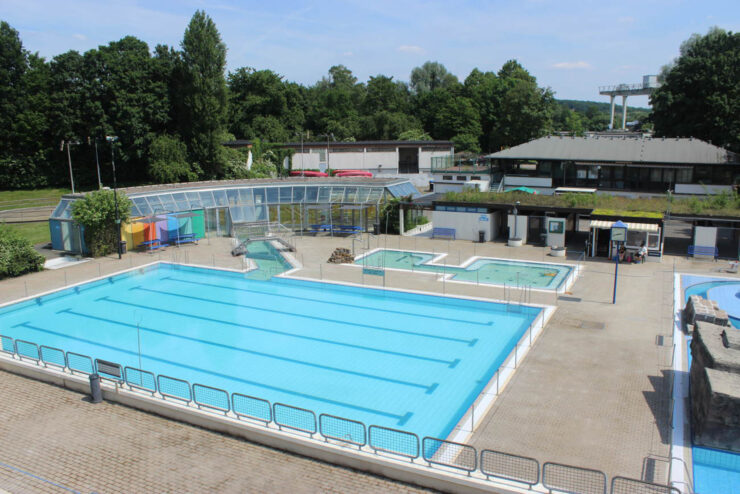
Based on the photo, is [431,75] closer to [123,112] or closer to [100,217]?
[123,112]

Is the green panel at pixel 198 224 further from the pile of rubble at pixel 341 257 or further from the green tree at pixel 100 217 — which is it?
the pile of rubble at pixel 341 257

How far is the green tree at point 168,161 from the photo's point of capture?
44844 mm

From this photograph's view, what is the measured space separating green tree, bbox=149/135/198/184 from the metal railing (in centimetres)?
3172

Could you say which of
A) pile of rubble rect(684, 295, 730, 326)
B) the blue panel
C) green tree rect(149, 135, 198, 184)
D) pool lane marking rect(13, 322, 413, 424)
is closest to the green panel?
the blue panel

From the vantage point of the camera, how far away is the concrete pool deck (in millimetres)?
9906

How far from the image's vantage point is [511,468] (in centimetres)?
935

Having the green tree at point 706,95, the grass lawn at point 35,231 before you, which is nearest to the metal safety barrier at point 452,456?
the grass lawn at point 35,231

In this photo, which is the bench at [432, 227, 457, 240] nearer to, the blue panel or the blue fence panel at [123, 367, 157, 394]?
the blue fence panel at [123, 367, 157, 394]

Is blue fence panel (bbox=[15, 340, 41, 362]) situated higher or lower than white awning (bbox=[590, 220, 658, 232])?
lower

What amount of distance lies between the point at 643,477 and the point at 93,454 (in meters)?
10.5

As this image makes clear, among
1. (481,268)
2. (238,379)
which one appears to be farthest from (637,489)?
(481,268)

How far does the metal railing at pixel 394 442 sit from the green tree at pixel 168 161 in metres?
31.7

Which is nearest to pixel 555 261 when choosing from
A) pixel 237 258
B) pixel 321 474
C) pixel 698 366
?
pixel 698 366

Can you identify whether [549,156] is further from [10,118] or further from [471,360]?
[10,118]
